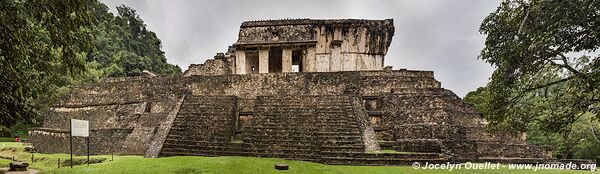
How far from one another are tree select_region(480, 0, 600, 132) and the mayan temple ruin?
3750mm

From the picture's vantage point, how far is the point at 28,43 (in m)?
6.16

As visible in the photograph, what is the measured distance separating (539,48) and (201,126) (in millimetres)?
9357

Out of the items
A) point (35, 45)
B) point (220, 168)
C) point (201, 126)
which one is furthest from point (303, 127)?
point (35, 45)

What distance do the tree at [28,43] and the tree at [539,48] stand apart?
613 cm

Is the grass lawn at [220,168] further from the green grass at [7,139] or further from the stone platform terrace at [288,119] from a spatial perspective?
the green grass at [7,139]

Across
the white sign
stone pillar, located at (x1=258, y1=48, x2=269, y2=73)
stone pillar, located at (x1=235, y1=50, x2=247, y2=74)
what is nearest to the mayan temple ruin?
stone pillar, located at (x1=258, y1=48, x2=269, y2=73)

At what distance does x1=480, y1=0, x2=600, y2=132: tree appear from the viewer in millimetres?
4871

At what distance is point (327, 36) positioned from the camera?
19.2 metres

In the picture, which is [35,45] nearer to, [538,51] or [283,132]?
[283,132]

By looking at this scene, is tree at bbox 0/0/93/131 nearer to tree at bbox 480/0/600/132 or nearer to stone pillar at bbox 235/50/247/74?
tree at bbox 480/0/600/132

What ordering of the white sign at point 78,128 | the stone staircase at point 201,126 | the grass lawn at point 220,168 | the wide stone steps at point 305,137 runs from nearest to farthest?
the grass lawn at point 220,168
the white sign at point 78,128
the wide stone steps at point 305,137
the stone staircase at point 201,126

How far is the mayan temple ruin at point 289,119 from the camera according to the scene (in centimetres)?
1035

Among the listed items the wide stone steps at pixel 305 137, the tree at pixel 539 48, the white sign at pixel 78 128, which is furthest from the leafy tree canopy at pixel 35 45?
the tree at pixel 539 48

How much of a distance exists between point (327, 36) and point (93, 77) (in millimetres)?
15132
